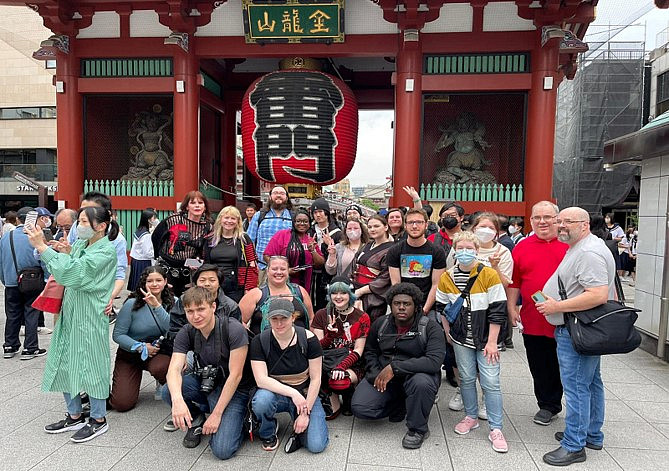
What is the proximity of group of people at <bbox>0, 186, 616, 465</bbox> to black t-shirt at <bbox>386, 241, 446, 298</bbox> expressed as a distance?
11 millimetres

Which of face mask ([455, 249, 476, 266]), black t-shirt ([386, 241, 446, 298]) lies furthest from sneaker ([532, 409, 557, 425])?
face mask ([455, 249, 476, 266])

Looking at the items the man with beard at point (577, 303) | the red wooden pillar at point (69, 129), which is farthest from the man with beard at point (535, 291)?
the red wooden pillar at point (69, 129)

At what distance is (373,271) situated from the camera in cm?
454

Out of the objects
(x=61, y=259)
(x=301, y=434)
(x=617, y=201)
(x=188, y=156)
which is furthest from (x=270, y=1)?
(x=617, y=201)

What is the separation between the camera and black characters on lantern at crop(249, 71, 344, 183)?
10.2 meters

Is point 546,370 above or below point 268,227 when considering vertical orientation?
below

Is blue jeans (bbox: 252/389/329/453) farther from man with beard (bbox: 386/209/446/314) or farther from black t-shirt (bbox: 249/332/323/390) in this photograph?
man with beard (bbox: 386/209/446/314)

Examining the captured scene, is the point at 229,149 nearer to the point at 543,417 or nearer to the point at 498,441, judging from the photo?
the point at 543,417

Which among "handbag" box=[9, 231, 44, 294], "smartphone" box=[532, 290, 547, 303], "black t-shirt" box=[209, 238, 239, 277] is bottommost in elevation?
"handbag" box=[9, 231, 44, 294]

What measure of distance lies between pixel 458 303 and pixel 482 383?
0.61 metres

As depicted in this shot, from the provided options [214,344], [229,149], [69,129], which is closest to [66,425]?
[214,344]

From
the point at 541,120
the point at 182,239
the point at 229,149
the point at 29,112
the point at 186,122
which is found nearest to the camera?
the point at 182,239

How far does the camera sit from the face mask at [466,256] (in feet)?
11.7

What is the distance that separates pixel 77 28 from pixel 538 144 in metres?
10.7
